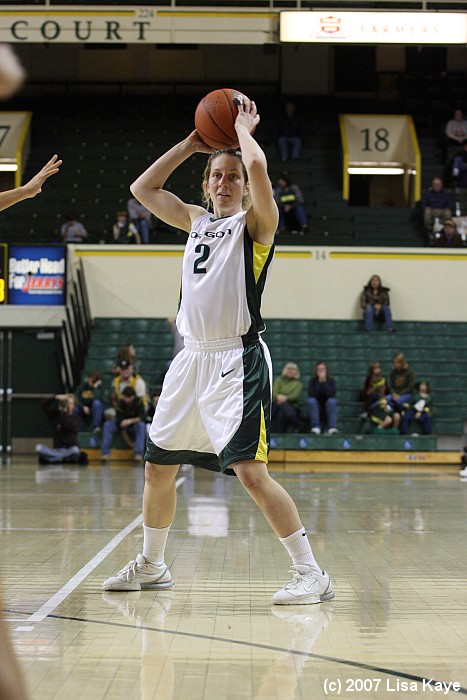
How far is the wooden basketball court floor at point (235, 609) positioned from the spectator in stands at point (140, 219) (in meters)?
11.6

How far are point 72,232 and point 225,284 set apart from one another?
15.3 m

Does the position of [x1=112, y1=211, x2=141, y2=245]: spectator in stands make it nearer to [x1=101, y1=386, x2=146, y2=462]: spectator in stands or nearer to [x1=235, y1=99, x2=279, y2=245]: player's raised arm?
[x1=101, y1=386, x2=146, y2=462]: spectator in stands

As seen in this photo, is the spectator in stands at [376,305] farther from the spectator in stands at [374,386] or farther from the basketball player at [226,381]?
the basketball player at [226,381]

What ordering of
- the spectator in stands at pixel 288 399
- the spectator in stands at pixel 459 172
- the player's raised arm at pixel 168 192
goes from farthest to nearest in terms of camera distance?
the spectator in stands at pixel 459 172, the spectator in stands at pixel 288 399, the player's raised arm at pixel 168 192

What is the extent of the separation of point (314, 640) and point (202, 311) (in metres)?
1.62

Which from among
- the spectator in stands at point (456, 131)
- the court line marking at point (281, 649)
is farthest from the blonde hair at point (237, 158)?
the spectator in stands at point (456, 131)

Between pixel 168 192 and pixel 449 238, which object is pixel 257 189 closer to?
pixel 168 192

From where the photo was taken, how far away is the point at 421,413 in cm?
1633

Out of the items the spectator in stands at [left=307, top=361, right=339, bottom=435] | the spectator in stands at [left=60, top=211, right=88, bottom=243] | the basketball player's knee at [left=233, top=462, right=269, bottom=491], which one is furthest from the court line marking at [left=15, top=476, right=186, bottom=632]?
the spectator in stands at [left=60, top=211, right=88, bottom=243]

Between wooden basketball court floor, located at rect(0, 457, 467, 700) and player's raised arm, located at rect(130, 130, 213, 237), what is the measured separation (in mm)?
1831

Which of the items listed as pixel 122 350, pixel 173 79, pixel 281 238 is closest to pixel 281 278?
pixel 281 238

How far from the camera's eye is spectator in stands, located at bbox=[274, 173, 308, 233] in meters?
20.1

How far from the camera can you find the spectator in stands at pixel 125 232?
19547 mm

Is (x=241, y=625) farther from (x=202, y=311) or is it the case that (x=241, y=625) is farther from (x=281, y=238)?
(x=281, y=238)
